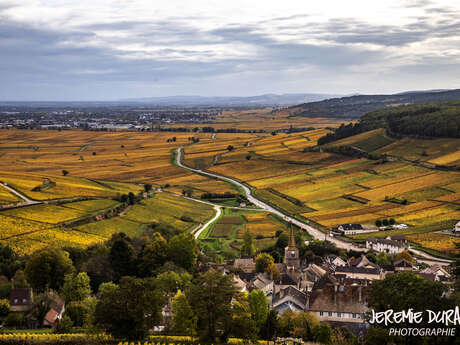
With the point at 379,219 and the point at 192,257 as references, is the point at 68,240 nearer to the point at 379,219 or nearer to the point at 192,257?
the point at 192,257

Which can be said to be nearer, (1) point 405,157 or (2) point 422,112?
(1) point 405,157

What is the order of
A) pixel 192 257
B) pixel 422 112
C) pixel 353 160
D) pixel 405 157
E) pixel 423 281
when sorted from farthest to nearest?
1. pixel 422 112
2. pixel 353 160
3. pixel 405 157
4. pixel 192 257
5. pixel 423 281

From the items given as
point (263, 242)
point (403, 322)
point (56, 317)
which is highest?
point (403, 322)

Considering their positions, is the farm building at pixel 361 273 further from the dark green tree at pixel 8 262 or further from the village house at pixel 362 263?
the dark green tree at pixel 8 262

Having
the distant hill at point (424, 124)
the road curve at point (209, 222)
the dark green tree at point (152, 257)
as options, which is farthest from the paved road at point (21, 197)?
the distant hill at point (424, 124)

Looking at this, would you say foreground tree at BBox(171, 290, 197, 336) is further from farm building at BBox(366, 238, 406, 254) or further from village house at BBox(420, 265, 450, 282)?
farm building at BBox(366, 238, 406, 254)

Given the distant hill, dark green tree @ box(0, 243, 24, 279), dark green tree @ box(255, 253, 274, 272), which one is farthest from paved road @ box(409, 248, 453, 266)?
the distant hill

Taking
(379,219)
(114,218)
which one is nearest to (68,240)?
(114,218)
